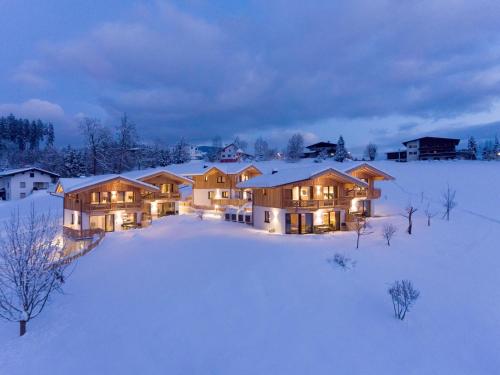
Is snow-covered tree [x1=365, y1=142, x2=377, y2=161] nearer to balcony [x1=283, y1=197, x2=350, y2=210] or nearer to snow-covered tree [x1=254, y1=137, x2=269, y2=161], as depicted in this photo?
snow-covered tree [x1=254, y1=137, x2=269, y2=161]

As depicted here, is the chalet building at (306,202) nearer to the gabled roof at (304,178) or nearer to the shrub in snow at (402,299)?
the gabled roof at (304,178)

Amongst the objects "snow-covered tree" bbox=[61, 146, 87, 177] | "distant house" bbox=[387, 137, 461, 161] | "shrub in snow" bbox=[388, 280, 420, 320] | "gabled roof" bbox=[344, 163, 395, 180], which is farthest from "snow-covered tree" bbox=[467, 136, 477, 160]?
"snow-covered tree" bbox=[61, 146, 87, 177]

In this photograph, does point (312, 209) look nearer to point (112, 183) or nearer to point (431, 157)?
point (112, 183)

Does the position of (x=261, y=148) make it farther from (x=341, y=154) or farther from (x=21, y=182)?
(x=21, y=182)

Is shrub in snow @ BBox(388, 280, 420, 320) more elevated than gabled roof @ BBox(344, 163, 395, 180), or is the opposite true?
gabled roof @ BBox(344, 163, 395, 180)

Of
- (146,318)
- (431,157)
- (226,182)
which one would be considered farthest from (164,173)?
(431,157)

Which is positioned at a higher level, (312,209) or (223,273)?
(312,209)
